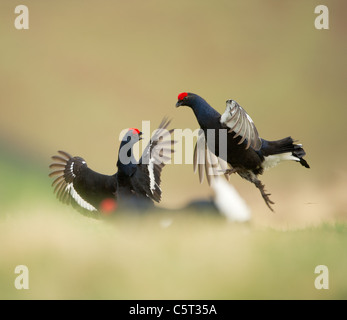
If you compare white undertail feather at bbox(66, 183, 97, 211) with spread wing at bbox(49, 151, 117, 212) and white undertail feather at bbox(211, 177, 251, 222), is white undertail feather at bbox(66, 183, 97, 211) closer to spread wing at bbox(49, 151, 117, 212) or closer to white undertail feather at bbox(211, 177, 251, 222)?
spread wing at bbox(49, 151, 117, 212)

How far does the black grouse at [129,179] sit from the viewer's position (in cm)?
351

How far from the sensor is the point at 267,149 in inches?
140

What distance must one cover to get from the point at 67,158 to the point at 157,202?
928 millimetres

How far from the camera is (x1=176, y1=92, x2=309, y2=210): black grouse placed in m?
3.30

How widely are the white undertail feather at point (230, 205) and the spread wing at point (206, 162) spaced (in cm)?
20

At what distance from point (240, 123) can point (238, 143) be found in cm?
18

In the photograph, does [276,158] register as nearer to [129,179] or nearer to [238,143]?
[238,143]

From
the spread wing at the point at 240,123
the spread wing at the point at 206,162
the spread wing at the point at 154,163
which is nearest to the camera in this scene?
the spread wing at the point at 240,123

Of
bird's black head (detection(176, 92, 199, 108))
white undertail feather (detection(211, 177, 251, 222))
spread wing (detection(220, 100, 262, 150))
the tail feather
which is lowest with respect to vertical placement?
white undertail feather (detection(211, 177, 251, 222))

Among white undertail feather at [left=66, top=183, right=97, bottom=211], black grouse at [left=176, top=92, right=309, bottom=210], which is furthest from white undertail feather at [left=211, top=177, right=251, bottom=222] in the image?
white undertail feather at [left=66, top=183, right=97, bottom=211]

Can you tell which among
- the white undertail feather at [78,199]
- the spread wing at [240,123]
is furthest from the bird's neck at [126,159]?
the spread wing at [240,123]

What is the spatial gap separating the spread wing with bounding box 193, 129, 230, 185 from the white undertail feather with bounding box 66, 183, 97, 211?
0.87 m

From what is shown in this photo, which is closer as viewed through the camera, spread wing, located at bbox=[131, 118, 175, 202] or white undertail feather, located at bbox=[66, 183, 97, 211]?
spread wing, located at bbox=[131, 118, 175, 202]

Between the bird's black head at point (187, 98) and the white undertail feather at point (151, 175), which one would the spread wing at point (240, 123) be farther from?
the white undertail feather at point (151, 175)
